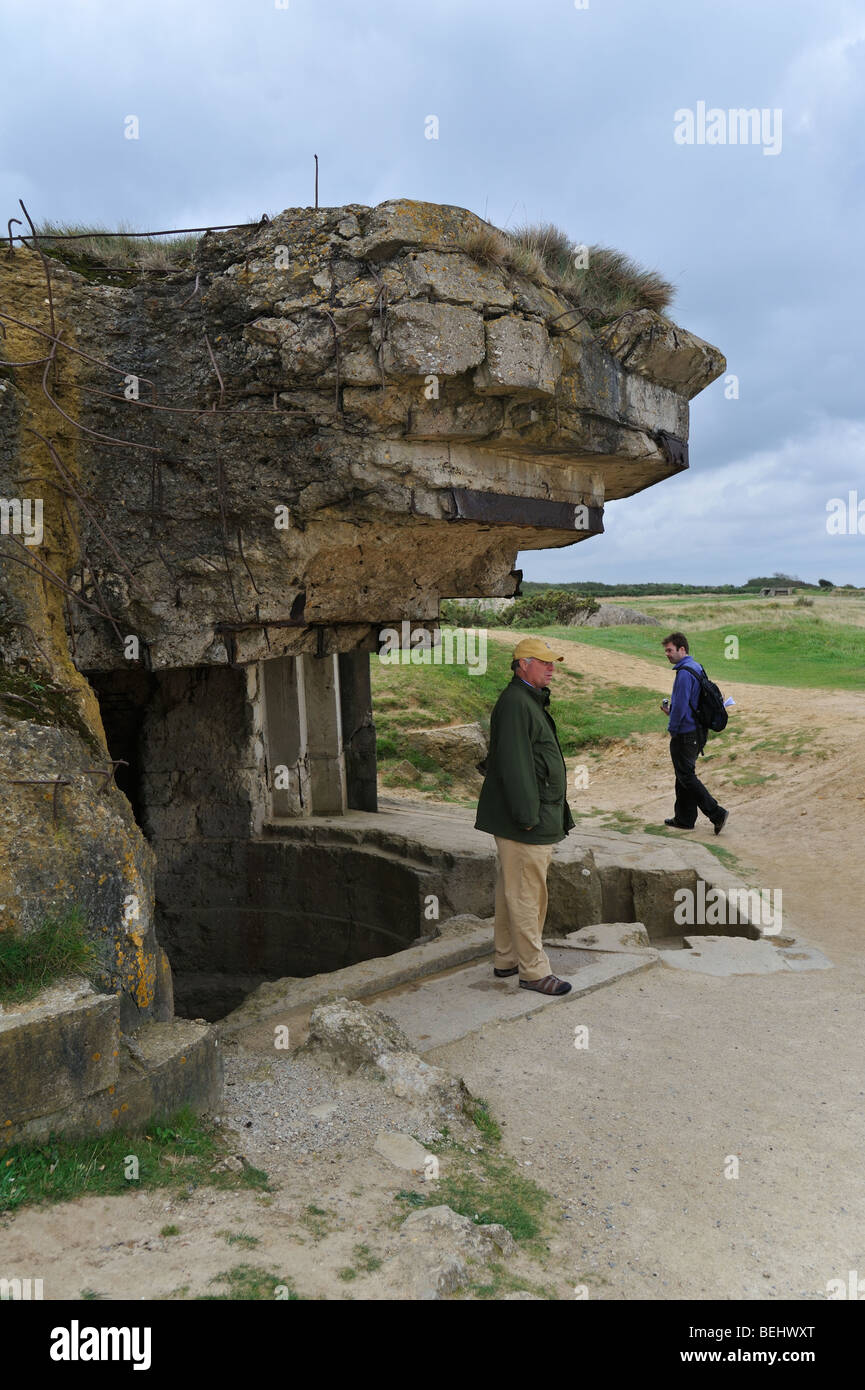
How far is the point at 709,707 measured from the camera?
981 centimetres

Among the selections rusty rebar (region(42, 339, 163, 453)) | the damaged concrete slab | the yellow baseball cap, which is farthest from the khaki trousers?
rusty rebar (region(42, 339, 163, 453))

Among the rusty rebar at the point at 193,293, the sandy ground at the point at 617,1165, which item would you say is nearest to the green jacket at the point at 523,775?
the sandy ground at the point at 617,1165

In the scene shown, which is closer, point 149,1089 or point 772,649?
point 149,1089

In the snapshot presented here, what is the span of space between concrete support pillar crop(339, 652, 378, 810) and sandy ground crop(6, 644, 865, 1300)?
514cm

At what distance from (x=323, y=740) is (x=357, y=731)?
668 mm

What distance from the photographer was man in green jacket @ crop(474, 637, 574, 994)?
17.7ft

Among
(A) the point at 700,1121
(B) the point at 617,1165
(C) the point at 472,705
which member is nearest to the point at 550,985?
(A) the point at 700,1121

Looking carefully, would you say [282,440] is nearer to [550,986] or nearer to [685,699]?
[550,986]

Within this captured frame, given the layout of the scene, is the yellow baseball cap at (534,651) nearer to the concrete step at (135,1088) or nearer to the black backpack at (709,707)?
the concrete step at (135,1088)

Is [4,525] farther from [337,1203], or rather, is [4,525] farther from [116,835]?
[337,1203]

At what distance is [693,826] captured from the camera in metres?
10.7

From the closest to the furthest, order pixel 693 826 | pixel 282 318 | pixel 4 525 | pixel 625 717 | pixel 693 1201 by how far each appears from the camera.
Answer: pixel 693 1201, pixel 4 525, pixel 282 318, pixel 693 826, pixel 625 717

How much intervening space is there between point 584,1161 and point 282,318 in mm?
4731


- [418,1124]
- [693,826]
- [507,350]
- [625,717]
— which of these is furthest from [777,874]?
[625,717]
